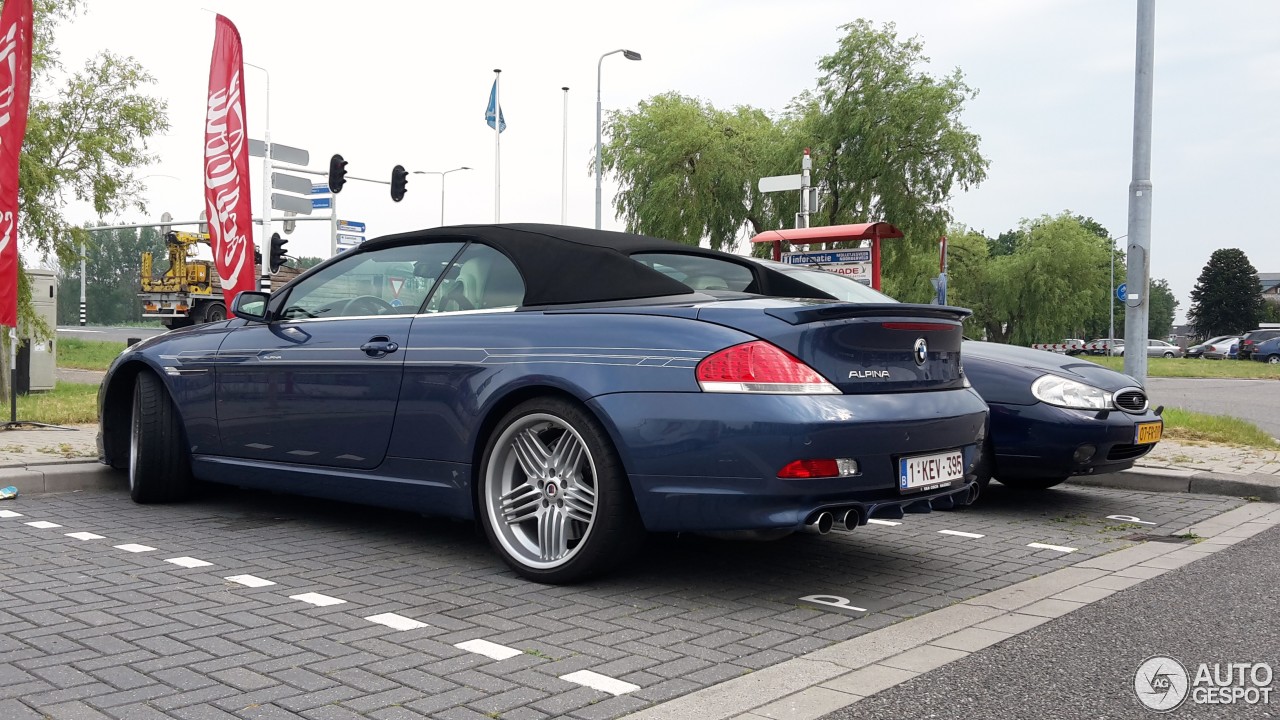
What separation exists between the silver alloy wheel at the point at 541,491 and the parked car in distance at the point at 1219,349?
190ft

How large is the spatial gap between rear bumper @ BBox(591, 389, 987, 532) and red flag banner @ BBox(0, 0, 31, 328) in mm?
6424

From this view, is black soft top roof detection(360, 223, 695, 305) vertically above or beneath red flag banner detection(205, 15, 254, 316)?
beneath

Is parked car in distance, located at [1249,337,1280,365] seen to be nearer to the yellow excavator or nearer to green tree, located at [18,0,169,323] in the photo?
the yellow excavator

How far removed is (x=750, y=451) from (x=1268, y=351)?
167 ft

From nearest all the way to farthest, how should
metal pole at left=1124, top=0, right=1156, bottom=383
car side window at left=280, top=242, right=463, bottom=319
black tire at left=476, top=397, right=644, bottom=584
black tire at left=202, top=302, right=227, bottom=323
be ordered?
black tire at left=476, top=397, right=644, bottom=584 < car side window at left=280, top=242, right=463, bottom=319 < metal pole at left=1124, top=0, right=1156, bottom=383 < black tire at left=202, top=302, right=227, bottom=323

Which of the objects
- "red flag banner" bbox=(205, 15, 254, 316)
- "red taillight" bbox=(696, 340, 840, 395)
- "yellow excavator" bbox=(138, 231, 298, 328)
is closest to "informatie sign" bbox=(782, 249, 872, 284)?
"red flag banner" bbox=(205, 15, 254, 316)

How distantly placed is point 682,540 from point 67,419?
23.6 feet

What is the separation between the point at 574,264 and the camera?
15.3ft

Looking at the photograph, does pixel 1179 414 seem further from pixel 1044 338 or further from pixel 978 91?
pixel 1044 338

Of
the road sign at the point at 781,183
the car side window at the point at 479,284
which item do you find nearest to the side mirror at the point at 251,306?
the car side window at the point at 479,284

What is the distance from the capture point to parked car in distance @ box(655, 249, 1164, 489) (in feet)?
20.1

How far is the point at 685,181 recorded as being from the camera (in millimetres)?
33812

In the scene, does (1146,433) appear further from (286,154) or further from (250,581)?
(286,154)

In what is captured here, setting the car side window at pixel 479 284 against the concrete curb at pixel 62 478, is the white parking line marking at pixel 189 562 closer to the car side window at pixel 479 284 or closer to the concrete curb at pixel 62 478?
Result: the car side window at pixel 479 284
